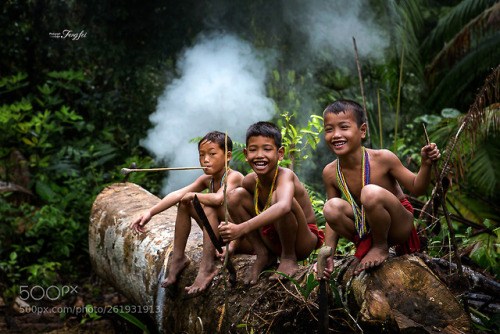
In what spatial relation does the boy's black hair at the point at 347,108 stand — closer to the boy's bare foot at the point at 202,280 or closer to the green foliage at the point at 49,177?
the boy's bare foot at the point at 202,280

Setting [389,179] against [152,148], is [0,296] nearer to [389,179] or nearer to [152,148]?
[152,148]

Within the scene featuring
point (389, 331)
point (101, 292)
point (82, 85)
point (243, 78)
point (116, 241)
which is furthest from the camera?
point (82, 85)

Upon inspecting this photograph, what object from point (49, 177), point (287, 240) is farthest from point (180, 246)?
point (49, 177)

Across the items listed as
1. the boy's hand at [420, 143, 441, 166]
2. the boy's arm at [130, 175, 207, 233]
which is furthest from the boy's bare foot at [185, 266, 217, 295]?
the boy's hand at [420, 143, 441, 166]

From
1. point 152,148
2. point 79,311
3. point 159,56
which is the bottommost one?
point 79,311

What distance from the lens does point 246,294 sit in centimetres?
249

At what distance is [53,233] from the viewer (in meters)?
5.21

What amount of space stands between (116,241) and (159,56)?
423 cm

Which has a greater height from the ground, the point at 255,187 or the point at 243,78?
the point at 243,78

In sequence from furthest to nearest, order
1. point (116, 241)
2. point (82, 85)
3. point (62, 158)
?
point (82, 85), point (62, 158), point (116, 241)

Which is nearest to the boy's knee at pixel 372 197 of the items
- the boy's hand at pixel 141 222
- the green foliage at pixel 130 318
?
the green foliage at pixel 130 318

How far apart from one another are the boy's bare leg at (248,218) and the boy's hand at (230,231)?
34 centimetres

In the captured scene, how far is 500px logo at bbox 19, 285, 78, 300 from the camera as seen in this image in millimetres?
4602

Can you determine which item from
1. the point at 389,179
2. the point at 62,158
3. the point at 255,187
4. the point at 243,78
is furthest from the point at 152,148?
the point at 389,179
